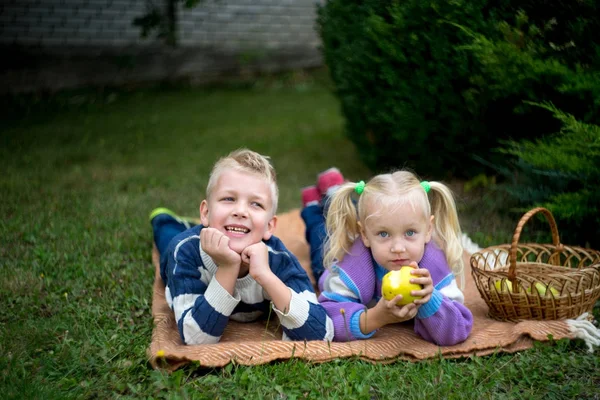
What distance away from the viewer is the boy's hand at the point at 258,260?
2.89 m

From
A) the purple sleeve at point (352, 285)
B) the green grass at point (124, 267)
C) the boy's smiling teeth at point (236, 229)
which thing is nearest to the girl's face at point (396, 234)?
the purple sleeve at point (352, 285)

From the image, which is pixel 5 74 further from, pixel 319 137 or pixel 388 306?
pixel 388 306

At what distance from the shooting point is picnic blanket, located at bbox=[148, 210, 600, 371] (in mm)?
2773

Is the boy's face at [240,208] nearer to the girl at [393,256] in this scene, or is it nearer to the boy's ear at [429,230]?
the girl at [393,256]

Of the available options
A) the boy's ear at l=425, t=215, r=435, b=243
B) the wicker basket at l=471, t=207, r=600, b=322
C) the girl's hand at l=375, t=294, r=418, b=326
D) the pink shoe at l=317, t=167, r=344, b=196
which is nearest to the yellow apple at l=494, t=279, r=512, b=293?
the wicker basket at l=471, t=207, r=600, b=322

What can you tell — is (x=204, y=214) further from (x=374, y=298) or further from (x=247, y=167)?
(x=374, y=298)

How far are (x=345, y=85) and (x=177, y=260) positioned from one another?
11.0 feet

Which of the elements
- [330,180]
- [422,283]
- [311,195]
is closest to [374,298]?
[422,283]

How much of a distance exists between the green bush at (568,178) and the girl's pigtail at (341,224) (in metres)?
1.39

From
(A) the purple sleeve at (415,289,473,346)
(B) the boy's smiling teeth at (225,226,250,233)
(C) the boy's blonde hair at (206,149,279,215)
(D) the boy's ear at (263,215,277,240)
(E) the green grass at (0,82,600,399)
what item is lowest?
(E) the green grass at (0,82,600,399)

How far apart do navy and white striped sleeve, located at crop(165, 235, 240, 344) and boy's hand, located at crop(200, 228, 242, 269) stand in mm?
123

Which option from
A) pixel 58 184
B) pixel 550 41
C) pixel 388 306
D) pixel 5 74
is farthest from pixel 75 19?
pixel 388 306

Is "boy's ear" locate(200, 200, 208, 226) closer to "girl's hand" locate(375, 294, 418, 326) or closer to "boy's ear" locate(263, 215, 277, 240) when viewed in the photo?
"boy's ear" locate(263, 215, 277, 240)

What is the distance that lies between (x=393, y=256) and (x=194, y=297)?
100cm
